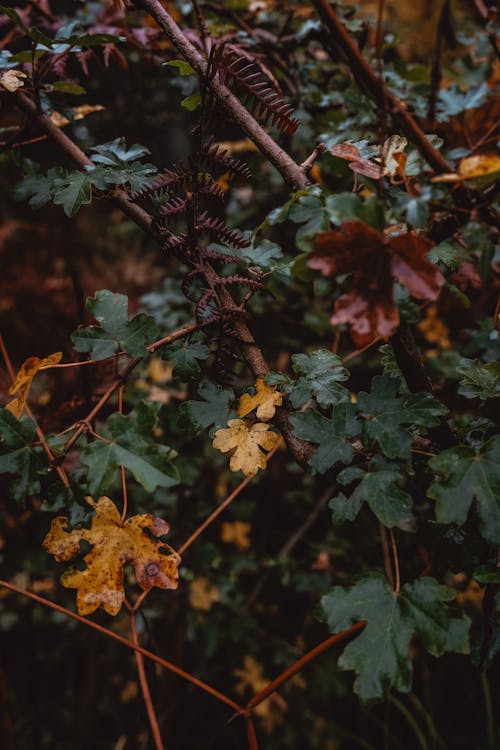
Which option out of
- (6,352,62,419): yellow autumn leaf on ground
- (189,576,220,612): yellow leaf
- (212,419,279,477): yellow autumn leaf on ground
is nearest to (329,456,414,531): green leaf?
(212,419,279,477): yellow autumn leaf on ground

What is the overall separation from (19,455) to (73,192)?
1.21ft

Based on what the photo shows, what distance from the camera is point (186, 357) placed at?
2.36ft

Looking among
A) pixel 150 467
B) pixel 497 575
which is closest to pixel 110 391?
pixel 150 467

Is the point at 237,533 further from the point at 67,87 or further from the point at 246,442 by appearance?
the point at 67,87

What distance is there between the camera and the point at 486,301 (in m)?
1.56

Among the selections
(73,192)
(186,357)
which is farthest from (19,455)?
(73,192)

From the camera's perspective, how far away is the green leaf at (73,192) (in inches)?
27.6

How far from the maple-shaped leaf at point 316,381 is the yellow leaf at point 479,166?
11.3 inches

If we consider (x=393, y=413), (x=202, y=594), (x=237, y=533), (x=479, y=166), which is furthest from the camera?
Answer: (x=237, y=533)

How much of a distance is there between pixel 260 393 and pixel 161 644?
908 mm

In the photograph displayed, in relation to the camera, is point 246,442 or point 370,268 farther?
point 246,442

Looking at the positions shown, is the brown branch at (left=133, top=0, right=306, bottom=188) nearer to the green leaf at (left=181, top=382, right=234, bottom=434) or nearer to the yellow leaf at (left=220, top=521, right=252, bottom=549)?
the green leaf at (left=181, top=382, right=234, bottom=434)

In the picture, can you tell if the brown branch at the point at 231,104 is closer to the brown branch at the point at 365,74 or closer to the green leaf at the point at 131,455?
the brown branch at the point at 365,74

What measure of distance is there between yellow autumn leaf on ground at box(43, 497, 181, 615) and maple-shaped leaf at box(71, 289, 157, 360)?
0.70 ft
